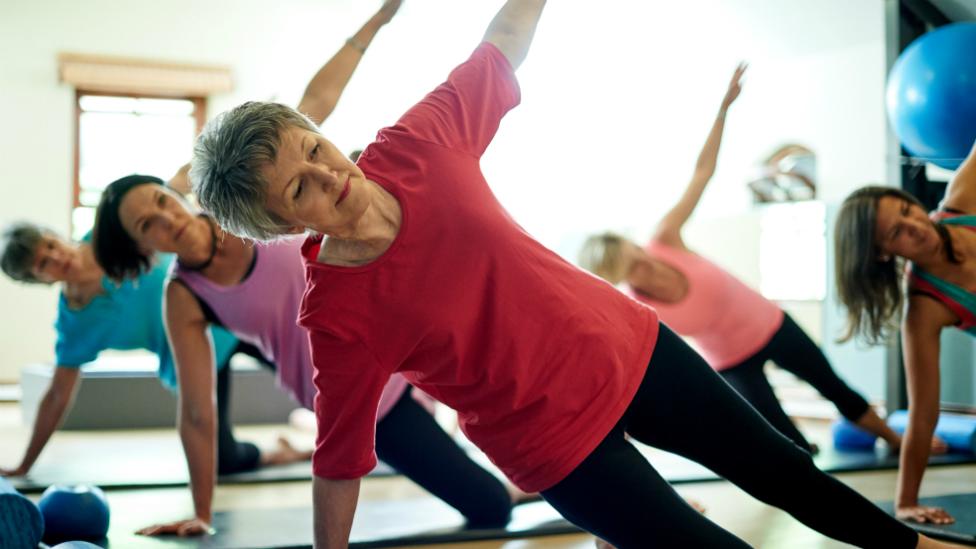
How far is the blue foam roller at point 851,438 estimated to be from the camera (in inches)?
157

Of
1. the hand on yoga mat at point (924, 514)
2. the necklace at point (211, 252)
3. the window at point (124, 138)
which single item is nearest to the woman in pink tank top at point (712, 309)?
the hand on yoga mat at point (924, 514)

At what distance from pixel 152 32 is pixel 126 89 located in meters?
0.55

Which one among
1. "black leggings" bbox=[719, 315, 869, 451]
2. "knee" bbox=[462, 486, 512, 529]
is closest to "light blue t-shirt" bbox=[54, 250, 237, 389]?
"knee" bbox=[462, 486, 512, 529]

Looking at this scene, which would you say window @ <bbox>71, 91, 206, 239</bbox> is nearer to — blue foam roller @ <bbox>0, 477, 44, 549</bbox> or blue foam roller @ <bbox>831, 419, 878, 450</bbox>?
blue foam roller @ <bbox>831, 419, 878, 450</bbox>

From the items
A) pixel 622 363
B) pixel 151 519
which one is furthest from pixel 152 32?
pixel 622 363

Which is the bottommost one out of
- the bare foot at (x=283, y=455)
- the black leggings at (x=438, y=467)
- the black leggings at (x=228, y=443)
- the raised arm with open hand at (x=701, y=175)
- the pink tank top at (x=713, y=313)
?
the bare foot at (x=283, y=455)

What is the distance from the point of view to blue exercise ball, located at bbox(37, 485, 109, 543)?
2434mm

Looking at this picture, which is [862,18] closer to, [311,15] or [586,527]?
[311,15]

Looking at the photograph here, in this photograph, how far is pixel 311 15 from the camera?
7594 mm

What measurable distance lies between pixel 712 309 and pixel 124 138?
19.9 ft

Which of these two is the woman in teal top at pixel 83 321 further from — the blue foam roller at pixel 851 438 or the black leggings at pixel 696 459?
the blue foam roller at pixel 851 438

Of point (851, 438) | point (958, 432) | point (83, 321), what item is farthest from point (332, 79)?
point (958, 432)

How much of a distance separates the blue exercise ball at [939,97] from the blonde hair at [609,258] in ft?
3.99

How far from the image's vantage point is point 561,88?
24.7 feet
